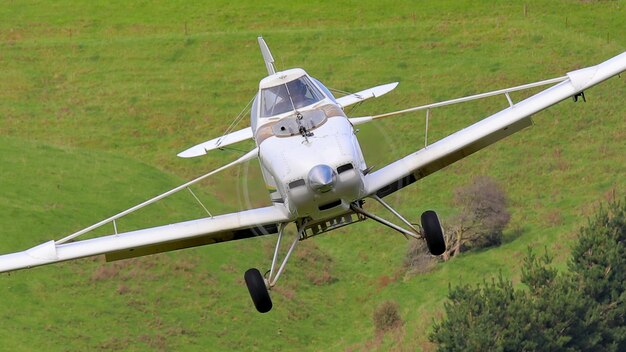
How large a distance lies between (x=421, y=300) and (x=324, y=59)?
126 ft

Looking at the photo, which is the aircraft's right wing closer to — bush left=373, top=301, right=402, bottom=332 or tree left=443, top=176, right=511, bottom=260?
bush left=373, top=301, right=402, bottom=332

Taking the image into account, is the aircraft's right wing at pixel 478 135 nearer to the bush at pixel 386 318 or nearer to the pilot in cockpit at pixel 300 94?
the pilot in cockpit at pixel 300 94

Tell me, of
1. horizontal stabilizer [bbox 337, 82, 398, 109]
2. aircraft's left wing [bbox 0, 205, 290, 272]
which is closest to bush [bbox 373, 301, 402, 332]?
horizontal stabilizer [bbox 337, 82, 398, 109]

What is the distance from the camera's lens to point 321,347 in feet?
283

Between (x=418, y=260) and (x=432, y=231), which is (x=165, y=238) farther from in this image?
(x=418, y=260)

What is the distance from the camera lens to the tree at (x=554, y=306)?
85.3 metres

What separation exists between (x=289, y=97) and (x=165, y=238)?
4183mm

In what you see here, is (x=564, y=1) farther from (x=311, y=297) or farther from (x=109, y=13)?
(x=311, y=297)

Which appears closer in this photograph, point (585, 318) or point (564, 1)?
point (585, 318)

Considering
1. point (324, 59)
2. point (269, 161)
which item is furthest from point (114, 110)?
point (269, 161)

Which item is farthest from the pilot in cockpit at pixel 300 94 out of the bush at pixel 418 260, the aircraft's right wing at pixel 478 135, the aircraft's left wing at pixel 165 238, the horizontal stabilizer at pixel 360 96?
the bush at pixel 418 260

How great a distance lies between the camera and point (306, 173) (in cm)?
3325

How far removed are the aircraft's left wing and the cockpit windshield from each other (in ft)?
6.77

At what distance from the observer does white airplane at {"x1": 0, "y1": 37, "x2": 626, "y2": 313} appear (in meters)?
33.6
